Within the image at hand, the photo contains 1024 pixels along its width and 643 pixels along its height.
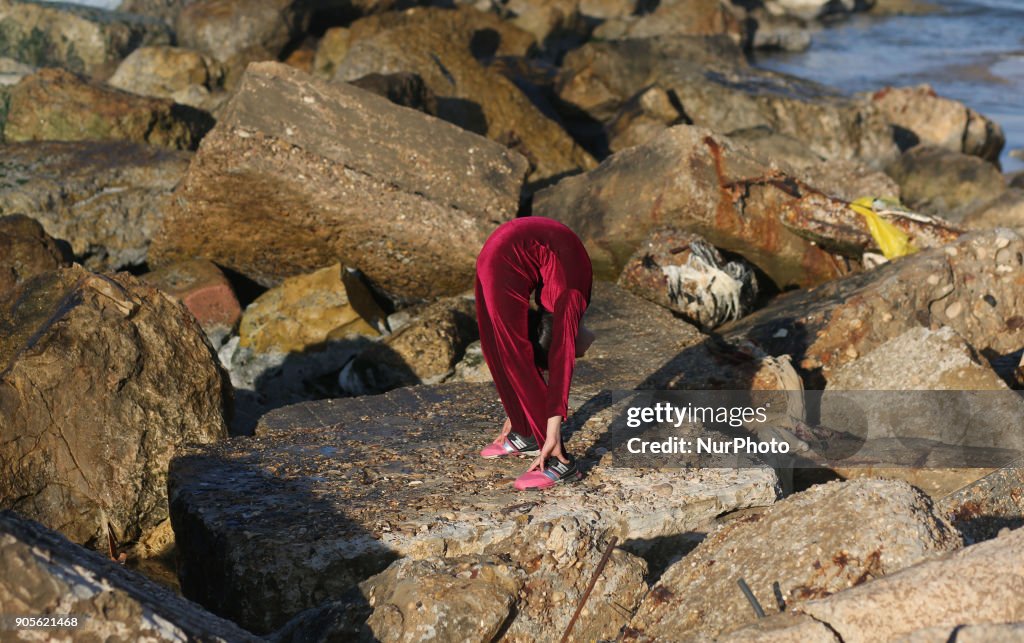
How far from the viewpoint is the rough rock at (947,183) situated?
408 inches

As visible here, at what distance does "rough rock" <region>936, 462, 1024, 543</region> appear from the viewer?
3.71 meters

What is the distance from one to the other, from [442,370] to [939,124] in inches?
335

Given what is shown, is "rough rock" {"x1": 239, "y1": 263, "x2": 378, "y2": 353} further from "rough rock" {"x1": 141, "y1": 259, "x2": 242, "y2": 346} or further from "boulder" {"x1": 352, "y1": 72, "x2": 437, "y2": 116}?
"boulder" {"x1": 352, "y1": 72, "x2": 437, "y2": 116}

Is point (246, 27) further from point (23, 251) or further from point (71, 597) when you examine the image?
point (71, 597)

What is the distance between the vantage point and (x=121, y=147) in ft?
26.0

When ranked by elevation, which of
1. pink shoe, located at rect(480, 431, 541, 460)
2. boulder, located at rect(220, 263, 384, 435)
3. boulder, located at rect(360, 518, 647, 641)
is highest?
boulder, located at rect(360, 518, 647, 641)

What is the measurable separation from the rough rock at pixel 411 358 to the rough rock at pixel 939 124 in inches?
310

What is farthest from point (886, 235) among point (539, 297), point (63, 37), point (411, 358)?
point (63, 37)

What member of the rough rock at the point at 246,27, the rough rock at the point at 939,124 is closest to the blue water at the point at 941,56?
the rough rock at the point at 939,124

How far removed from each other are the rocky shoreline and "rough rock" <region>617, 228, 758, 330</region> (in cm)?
2

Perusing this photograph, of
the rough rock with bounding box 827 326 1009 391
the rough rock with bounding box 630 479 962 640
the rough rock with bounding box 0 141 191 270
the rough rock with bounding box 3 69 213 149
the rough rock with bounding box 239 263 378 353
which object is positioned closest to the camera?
the rough rock with bounding box 630 479 962 640

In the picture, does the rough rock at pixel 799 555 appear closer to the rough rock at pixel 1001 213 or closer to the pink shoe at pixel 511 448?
the pink shoe at pixel 511 448

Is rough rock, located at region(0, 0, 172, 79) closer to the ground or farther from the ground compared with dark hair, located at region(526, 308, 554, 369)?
closer to the ground

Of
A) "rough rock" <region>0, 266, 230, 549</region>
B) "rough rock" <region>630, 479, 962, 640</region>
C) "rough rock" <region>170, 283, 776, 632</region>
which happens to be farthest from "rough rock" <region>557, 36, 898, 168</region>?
"rough rock" <region>630, 479, 962, 640</region>
